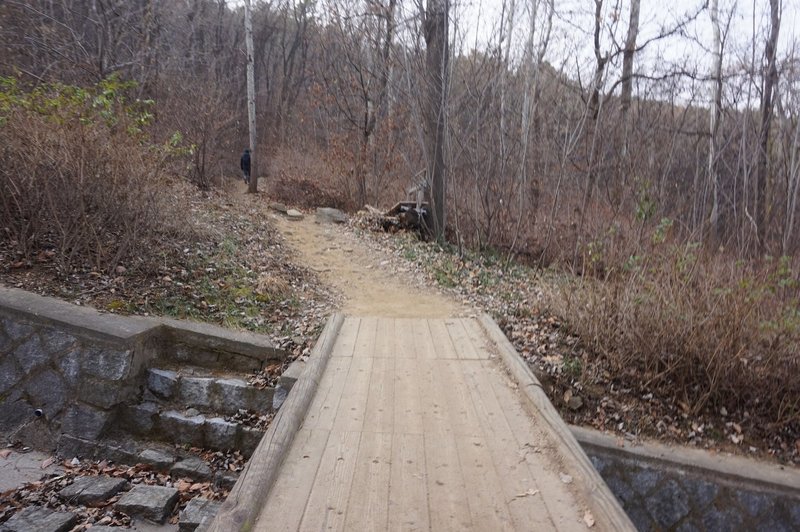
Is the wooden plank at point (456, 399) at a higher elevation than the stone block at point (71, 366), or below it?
higher

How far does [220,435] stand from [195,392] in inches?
22.4

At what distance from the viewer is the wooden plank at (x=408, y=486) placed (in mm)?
2363

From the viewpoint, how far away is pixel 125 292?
5.71 meters

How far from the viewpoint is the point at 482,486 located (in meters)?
2.68

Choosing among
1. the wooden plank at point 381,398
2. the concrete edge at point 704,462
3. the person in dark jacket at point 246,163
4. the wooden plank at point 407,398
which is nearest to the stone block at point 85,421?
the wooden plank at point 381,398

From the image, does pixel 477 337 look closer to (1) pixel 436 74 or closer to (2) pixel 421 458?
(2) pixel 421 458

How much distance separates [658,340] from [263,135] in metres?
19.6

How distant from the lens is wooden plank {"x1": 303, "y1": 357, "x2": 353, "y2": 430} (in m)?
3.35

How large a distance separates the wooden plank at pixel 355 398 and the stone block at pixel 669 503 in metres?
2.87

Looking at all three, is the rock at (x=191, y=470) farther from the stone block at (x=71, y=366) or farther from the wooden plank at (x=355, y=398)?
the wooden plank at (x=355, y=398)

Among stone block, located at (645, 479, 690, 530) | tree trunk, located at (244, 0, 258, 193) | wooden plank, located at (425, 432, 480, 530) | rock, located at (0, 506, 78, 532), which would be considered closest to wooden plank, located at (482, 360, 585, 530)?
wooden plank, located at (425, 432, 480, 530)

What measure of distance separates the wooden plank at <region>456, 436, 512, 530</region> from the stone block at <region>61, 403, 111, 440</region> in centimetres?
337

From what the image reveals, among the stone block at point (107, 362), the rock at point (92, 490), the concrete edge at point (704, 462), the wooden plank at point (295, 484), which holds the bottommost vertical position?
the concrete edge at point (704, 462)

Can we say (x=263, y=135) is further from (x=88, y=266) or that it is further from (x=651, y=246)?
(x=651, y=246)
